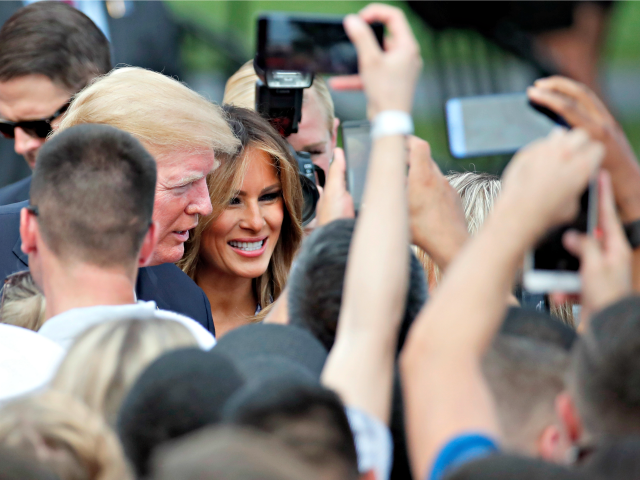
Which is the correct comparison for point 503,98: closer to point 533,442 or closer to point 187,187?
point 533,442

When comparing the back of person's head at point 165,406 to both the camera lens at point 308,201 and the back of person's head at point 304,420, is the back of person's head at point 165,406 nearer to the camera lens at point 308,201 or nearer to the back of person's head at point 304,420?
the back of person's head at point 304,420

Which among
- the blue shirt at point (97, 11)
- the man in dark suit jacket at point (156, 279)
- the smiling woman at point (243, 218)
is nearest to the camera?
the man in dark suit jacket at point (156, 279)

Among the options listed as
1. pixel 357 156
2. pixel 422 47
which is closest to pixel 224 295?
pixel 422 47

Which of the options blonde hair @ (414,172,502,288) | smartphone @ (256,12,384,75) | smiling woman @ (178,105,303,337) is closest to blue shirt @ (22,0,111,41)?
smiling woman @ (178,105,303,337)

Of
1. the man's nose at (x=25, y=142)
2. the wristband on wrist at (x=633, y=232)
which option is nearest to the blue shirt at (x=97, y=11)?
Answer: the man's nose at (x=25, y=142)

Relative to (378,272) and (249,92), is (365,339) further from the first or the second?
(249,92)

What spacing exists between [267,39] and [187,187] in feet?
4.12

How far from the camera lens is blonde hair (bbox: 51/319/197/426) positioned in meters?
1.05

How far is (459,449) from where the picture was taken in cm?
93

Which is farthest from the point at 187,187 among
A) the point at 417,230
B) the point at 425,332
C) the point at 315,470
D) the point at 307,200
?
the point at 315,470

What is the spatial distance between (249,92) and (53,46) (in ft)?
3.01

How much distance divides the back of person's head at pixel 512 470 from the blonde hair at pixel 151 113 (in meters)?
1.93

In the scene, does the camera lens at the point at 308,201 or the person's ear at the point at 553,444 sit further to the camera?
the camera lens at the point at 308,201

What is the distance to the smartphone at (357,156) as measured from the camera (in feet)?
5.04
